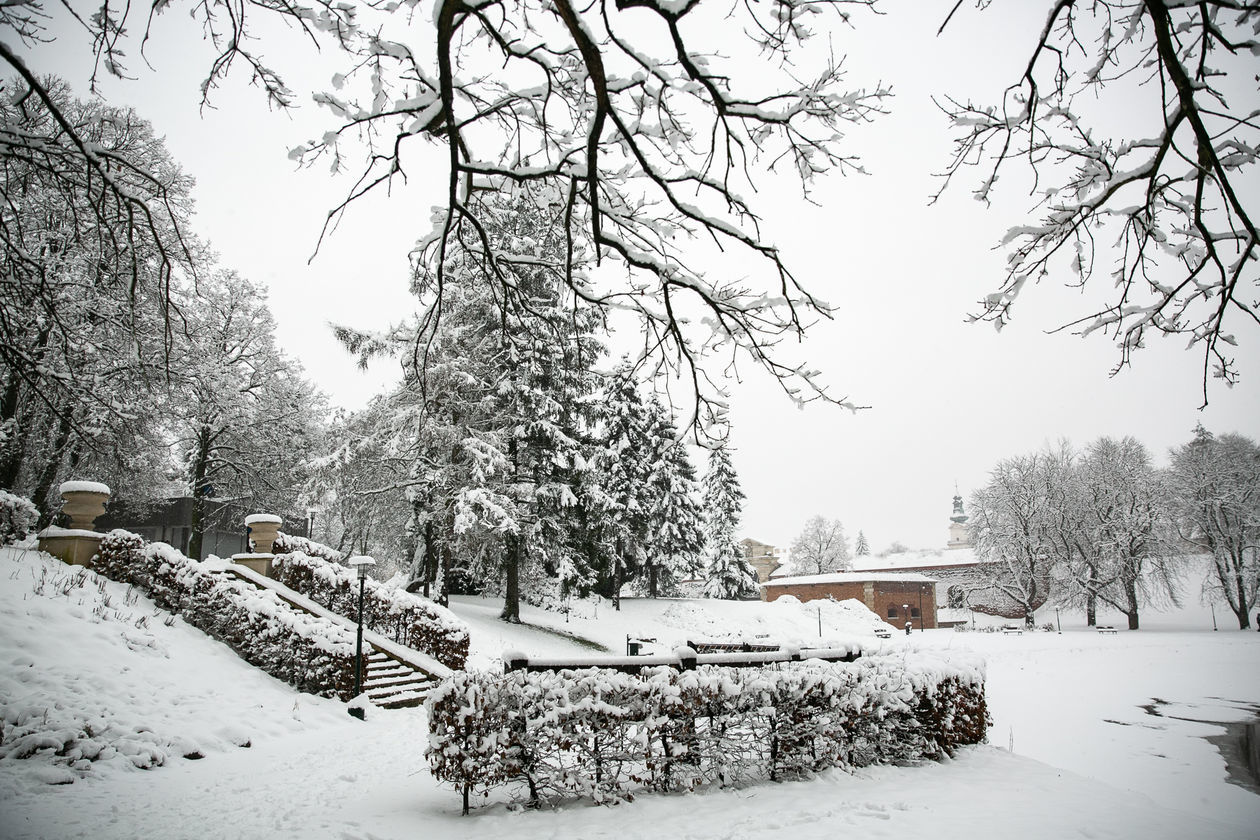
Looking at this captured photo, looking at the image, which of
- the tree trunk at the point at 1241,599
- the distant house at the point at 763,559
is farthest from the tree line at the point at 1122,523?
the distant house at the point at 763,559

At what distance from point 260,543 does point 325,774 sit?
9.27 meters

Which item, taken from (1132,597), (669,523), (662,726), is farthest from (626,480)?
(1132,597)

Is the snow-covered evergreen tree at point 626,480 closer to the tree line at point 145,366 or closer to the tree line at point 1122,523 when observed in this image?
the tree line at point 145,366

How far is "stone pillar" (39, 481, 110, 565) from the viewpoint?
1031 cm

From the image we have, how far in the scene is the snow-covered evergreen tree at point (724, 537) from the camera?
36188 millimetres

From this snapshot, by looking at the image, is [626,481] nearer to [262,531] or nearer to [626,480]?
[626,480]

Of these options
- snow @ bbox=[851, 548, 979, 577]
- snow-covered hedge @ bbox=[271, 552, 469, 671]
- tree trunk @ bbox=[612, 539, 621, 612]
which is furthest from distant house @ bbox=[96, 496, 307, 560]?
snow @ bbox=[851, 548, 979, 577]

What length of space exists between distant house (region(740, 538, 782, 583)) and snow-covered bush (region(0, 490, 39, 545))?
55841 mm

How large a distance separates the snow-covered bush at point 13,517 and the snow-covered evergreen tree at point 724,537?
28.6 m

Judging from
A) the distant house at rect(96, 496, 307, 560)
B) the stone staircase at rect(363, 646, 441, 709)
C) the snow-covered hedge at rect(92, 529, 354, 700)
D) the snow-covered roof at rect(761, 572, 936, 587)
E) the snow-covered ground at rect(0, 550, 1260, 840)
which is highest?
the distant house at rect(96, 496, 307, 560)

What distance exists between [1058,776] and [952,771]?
1.07m

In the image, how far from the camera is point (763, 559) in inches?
2569

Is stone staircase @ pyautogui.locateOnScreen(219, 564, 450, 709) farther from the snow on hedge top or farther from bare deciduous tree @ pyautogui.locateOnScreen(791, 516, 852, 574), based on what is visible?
bare deciduous tree @ pyautogui.locateOnScreen(791, 516, 852, 574)

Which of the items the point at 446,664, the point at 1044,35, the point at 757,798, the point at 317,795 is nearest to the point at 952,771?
the point at 757,798
